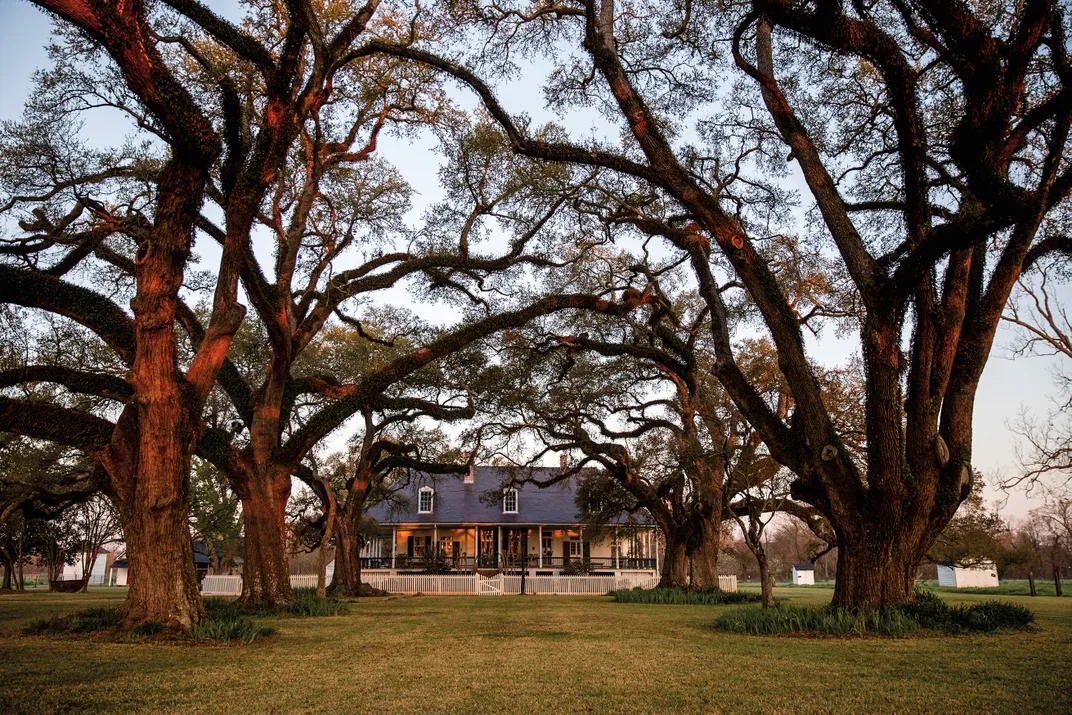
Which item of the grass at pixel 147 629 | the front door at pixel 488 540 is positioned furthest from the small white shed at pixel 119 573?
the grass at pixel 147 629

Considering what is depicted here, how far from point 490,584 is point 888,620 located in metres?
23.4

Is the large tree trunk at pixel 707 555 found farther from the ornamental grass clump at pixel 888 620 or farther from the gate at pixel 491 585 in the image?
the ornamental grass clump at pixel 888 620

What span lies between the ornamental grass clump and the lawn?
481mm

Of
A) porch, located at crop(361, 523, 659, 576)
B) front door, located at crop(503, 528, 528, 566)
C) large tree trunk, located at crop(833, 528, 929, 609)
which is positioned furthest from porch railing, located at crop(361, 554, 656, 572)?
large tree trunk, located at crop(833, 528, 929, 609)

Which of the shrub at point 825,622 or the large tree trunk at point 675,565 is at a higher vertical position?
the shrub at point 825,622

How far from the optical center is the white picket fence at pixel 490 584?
30.7 meters

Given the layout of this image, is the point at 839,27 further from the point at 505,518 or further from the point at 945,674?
the point at 505,518

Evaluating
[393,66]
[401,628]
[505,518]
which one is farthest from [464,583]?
[393,66]

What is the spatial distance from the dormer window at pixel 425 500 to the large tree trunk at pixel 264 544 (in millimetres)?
26147

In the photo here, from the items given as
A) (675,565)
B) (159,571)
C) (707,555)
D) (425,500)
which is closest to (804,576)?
(425,500)

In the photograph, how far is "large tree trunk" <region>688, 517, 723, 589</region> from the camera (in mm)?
22266

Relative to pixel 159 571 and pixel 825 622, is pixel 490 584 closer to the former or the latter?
pixel 159 571

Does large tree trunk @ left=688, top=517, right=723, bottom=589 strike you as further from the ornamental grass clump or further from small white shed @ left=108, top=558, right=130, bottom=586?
small white shed @ left=108, top=558, right=130, bottom=586

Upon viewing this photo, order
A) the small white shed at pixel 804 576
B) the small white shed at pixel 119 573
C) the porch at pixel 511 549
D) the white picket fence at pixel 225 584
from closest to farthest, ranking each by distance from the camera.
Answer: the white picket fence at pixel 225 584
the porch at pixel 511 549
the small white shed at pixel 804 576
the small white shed at pixel 119 573
